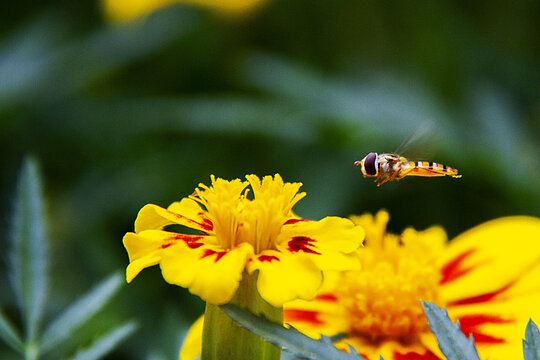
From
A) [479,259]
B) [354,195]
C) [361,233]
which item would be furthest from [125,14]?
[361,233]

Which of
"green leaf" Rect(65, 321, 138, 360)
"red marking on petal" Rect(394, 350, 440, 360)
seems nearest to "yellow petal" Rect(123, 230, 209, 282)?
"green leaf" Rect(65, 321, 138, 360)

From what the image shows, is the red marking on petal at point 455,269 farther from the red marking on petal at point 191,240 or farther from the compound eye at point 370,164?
the red marking on petal at point 191,240

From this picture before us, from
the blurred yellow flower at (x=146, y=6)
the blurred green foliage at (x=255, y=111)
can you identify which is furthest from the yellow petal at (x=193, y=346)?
the blurred yellow flower at (x=146, y=6)

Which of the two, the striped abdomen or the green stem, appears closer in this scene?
the green stem

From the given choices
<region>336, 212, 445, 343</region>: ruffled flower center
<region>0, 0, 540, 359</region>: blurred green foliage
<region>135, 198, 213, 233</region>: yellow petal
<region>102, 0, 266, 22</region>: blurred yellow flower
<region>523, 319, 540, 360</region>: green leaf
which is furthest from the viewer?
<region>102, 0, 266, 22</region>: blurred yellow flower

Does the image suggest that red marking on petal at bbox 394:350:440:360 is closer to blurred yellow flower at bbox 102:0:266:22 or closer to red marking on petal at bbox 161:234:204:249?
red marking on petal at bbox 161:234:204:249

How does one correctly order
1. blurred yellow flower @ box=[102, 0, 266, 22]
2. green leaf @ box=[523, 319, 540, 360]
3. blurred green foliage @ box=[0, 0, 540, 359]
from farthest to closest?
1. blurred yellow flower @ box=[102, 0, 266, 22]
2. blurred green foliage @ box=[0, 0, 540, 359]
3. green leaf @ box=[523, 319, 540, 360]
